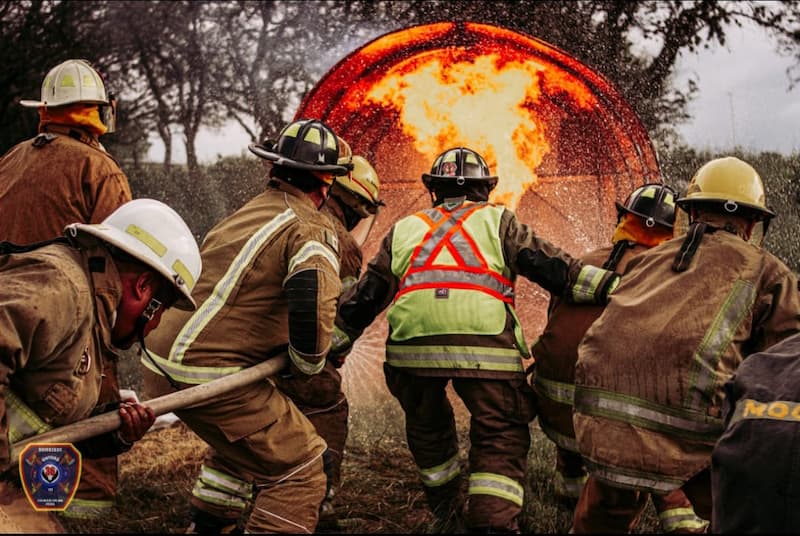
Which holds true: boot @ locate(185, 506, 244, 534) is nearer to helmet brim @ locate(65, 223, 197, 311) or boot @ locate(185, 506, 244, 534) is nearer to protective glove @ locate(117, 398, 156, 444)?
protective glove @ locate(117, 398, 156, 444)

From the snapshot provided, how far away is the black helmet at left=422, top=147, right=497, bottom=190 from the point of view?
5211 mm

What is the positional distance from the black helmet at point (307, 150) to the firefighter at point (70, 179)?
0.98 m

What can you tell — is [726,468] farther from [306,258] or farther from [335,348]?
[335,348]

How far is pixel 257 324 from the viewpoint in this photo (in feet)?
13.7

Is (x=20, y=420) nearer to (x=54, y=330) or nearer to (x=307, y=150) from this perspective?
(x=54, y=330)

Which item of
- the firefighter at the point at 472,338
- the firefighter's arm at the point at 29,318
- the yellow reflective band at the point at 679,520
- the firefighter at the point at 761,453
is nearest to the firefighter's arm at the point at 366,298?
the firefighter at the point at 472,338

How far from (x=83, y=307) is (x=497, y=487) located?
2.62 metres

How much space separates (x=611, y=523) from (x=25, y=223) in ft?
10.8

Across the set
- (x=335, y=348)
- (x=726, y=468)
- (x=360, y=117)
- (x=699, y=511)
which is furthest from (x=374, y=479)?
(x=726, y=468)

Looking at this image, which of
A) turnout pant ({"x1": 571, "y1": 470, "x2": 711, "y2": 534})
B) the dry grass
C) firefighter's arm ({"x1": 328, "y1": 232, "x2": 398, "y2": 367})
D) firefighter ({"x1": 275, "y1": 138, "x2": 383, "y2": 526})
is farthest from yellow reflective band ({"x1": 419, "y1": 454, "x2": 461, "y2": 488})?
turnout pant ({"x1": 571, "y1": 470, "x2": 711, "y2": 534})

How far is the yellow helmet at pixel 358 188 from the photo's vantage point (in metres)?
5.79

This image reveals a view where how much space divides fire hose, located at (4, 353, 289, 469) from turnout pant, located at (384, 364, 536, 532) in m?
1.11

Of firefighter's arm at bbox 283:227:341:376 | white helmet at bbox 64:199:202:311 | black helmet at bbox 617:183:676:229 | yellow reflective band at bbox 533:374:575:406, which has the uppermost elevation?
black helmet at bbox 617:183:676:229

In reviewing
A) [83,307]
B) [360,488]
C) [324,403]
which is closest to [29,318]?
[83,307]
